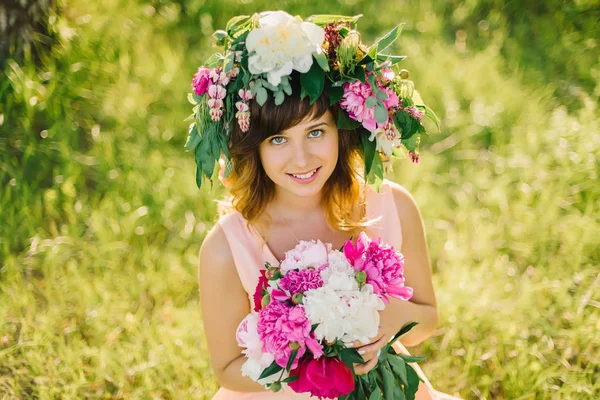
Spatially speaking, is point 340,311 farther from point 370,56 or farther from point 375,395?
point 370,56

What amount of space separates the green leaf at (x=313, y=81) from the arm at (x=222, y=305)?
689mm

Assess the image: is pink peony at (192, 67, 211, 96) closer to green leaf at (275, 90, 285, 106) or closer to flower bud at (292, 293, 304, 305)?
green leaf at (275, 90, 285, 106)

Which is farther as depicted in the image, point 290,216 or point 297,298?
point 290,216

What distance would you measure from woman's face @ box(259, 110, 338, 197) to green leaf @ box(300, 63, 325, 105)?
0.48 ft

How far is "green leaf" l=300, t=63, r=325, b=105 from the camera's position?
1.95 metres

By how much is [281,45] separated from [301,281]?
0.70 meters

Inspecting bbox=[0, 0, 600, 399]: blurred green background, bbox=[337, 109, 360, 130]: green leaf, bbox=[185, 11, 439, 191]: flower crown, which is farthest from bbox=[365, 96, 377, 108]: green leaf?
bbox=[0, 0, 600, 399]: blurred green background

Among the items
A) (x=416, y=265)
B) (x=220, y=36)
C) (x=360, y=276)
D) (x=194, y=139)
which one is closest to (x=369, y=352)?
(x=360, y=276)

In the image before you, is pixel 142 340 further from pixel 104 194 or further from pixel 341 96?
pixel 341 96

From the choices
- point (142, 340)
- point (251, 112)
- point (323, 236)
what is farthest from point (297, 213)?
point (142, 340)

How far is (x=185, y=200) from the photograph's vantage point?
13.6ft

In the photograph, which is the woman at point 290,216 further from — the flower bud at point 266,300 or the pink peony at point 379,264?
the flower bud at point 266,300

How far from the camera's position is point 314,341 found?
69.6 inches

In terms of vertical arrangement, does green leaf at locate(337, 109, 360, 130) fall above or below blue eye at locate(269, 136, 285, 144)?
above
